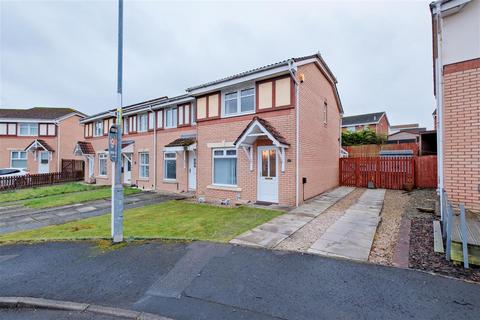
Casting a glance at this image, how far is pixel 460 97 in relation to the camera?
625 centimetres

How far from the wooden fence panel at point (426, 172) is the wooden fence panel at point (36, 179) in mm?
30289

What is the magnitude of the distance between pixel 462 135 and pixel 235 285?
6864 millimetres

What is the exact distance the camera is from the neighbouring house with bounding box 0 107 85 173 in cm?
2641

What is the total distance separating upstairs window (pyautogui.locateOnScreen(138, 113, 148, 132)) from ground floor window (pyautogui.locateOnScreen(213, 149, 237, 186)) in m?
8.38

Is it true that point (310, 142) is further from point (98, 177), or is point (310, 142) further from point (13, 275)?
point (98, 177)

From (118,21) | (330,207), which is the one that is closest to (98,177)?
(118,21)

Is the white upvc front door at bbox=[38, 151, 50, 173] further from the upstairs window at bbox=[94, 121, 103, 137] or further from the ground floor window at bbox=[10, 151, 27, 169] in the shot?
the upstairs window at bbox=[94, 121, 103, 137]

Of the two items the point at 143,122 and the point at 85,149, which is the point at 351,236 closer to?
the point at 143,122

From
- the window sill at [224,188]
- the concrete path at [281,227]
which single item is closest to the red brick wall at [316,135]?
the concrete path at [281,227]

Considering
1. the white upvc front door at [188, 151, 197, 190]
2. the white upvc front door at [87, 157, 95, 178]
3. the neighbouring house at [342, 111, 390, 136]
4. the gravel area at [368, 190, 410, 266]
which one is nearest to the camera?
the gravel area at [368, 190, 410, 266]

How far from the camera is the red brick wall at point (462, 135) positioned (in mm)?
6047

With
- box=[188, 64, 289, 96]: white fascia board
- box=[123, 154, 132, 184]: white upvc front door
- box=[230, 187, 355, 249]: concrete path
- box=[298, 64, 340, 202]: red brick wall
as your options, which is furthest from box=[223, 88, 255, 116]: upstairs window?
box=[123, 154, 132, 184]: white upvc front door

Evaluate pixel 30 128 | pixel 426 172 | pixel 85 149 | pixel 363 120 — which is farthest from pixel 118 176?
pixel 363 120

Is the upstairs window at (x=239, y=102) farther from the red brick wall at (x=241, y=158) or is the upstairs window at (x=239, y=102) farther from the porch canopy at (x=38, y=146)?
the porch canopy at (x=38, y=146)
